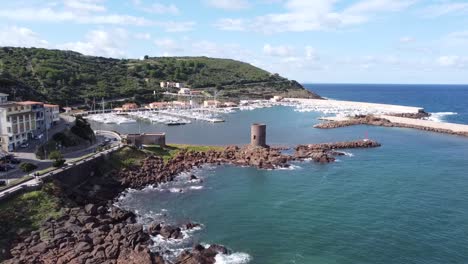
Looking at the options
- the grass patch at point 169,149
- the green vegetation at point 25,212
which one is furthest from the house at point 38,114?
the green vegetation at point 25,212

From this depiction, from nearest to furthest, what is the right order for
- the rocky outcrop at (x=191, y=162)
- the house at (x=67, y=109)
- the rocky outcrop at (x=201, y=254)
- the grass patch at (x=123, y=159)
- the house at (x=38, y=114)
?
the rocky outcrop at (x=201, y=254) → the rocky outcrop at (x=191, y=162) → the grass patch at (x=123, y=159) → the house at (x=38, y=114) → the house at (x=67, y=109)

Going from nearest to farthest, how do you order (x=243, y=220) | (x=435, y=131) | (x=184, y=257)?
(x=184, y=257) < (x=243, y=220) < (x=435, y=131)

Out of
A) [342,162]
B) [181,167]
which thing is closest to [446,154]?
[342,162]

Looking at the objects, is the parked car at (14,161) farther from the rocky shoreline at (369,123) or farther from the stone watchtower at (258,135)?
the rocky shoreline at (369,123)

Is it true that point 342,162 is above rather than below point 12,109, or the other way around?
below

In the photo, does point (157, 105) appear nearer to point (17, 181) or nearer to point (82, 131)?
point (82, 131)

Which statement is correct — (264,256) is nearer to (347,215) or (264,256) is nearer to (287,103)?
(347,215)
